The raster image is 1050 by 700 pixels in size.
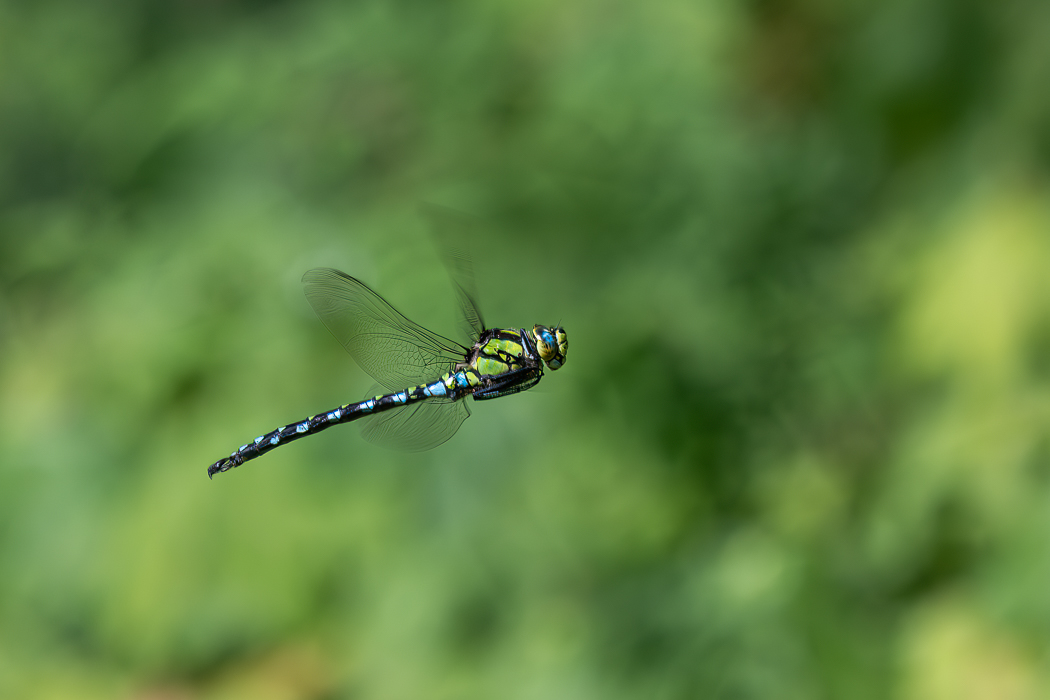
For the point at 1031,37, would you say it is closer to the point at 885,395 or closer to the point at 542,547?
the point at 885,395

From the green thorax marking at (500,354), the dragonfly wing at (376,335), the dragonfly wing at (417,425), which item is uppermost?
the dragonfly wing at (376,335)

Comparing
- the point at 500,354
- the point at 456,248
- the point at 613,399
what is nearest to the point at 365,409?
the point at 500,354

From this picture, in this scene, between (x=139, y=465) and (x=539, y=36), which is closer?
(x=139, y=465)

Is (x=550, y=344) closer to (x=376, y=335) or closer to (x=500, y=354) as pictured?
(x=500, y=354)

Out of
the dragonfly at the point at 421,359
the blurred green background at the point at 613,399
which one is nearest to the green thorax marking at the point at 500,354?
the dragonfly at the point at 421,359

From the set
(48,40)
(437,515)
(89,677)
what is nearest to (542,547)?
(437,515)

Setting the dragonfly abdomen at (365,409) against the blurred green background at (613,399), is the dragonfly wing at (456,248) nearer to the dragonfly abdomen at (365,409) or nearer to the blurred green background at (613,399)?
the dragonfly abdomen at (365,409)
